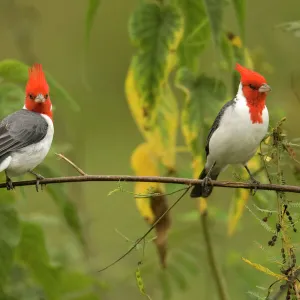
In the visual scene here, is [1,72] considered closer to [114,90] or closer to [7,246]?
[7,246]

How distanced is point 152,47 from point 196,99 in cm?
24

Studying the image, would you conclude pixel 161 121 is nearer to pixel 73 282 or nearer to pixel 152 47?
pixel 152 47

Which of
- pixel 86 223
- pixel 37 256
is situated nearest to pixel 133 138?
pixel 86 223

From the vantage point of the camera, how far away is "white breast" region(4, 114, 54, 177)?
3131mm

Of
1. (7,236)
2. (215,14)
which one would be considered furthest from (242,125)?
(7,236)

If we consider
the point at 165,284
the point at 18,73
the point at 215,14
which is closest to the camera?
the point at 215,14

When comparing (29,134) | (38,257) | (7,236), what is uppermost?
(29,134)

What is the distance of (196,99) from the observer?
2.95 m

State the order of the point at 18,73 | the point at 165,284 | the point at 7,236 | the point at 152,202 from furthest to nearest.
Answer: the point at 165,284 < the point at 152,202 < the point at 18,73 < the point at 7,236

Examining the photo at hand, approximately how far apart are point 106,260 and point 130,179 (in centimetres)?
347

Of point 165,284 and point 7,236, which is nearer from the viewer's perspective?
point 7,236

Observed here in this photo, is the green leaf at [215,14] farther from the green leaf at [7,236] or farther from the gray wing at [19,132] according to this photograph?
Result: the gray wing at [19,132]

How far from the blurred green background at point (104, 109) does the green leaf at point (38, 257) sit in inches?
40.8

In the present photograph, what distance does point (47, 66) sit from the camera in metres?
8.13
